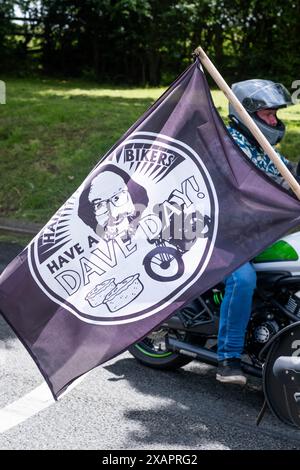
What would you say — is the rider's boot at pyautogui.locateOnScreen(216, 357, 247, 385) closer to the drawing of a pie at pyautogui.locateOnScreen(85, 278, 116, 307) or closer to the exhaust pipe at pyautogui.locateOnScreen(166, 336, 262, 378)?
the exhaust pipe at pyautogui.locateOnScreen(166, 336, 262, 378)

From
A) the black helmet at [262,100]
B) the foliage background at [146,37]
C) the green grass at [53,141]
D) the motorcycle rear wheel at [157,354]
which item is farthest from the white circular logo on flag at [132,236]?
the foliage background at [146,37]

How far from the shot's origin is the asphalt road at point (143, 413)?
4.27 meters

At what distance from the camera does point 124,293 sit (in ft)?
13.2

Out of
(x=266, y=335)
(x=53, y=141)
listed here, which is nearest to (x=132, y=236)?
(x=266, y=335)

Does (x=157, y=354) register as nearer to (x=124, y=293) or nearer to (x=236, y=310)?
(x=236, y=310)

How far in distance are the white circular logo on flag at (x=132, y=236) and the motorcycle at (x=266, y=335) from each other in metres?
0.68

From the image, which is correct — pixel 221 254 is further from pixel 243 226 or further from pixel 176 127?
pixel 176 127

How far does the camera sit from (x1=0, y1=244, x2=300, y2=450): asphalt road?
14.0ft

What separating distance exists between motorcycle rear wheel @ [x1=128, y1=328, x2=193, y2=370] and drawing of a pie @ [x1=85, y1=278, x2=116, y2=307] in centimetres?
127

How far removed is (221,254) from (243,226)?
0.63 feet

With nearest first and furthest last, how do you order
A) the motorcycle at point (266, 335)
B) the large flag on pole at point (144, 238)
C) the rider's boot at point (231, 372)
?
the large flag on pole at point (144, 238), the motorcycle at point (266, 335), the rider's boot at point (231, 372)

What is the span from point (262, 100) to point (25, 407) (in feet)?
7.69

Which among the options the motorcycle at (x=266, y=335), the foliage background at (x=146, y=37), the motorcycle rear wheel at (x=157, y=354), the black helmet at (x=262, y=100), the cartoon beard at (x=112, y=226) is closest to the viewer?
the cartoon beard at (x=112, y=226)

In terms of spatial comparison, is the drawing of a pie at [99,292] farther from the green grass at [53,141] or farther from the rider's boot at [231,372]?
the green grass at [53,141]
